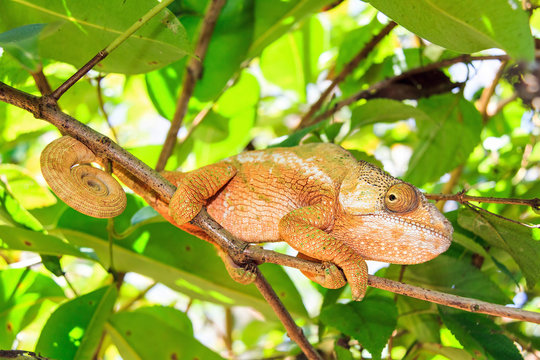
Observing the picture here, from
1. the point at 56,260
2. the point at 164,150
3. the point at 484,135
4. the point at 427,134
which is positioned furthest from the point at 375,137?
the point at 56,260

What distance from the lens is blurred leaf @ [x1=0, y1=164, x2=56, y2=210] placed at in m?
1.74

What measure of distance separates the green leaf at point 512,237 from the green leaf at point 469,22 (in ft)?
1.74

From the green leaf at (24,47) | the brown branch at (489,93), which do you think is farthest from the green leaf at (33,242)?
the brown branch at (489,93)

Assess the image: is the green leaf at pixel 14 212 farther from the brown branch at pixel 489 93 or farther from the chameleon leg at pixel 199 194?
the brown branch at pixel 489 93

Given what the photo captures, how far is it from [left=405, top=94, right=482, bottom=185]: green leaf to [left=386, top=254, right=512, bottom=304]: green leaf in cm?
40

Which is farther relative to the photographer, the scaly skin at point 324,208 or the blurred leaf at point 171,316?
the blurred leaf at point 171,316

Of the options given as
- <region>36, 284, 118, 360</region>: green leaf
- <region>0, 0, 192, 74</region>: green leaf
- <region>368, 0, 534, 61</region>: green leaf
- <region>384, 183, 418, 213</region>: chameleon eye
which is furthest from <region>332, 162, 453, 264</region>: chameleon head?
<region>36, 284, 118, 360</region>: green leaf

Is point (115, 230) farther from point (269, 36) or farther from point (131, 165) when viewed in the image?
point (269, 36)

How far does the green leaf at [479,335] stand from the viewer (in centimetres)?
145

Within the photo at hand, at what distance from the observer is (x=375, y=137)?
3.00m

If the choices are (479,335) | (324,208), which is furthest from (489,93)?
(324,208)

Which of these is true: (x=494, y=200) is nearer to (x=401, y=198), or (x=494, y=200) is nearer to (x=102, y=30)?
(x=401, y=198)

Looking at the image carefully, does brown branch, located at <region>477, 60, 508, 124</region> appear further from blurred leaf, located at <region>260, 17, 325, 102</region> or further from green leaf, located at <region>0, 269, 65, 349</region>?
green leaf, located at <region>0, 269, 65, 349</region>

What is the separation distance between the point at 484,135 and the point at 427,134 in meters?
0.83
